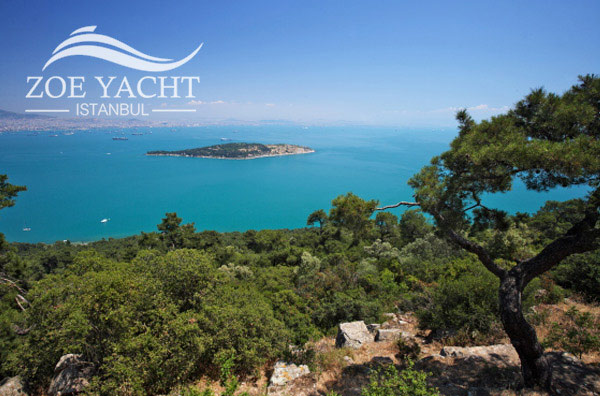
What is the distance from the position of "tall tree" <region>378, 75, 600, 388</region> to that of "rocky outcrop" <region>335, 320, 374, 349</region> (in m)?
3.42

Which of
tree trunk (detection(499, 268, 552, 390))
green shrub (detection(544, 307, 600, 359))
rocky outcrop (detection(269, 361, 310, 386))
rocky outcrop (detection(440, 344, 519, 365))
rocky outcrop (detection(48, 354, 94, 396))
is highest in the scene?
tree trunk (detection(499, 268, 552, 390))

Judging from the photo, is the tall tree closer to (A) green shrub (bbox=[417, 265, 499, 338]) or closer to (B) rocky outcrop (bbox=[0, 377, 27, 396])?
(A) green shrub (bbox=[417, 265, 499, 338])

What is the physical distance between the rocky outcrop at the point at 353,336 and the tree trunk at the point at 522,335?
3.39m

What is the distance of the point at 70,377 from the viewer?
534 cm

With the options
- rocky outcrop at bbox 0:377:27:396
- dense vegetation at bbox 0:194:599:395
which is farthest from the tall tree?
rocky outcrop at bbox 0:377:27:396

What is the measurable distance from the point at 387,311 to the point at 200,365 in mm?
6650

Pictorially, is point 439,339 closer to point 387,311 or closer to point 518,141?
point 387,311

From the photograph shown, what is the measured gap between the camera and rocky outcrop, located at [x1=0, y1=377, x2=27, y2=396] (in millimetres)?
5250

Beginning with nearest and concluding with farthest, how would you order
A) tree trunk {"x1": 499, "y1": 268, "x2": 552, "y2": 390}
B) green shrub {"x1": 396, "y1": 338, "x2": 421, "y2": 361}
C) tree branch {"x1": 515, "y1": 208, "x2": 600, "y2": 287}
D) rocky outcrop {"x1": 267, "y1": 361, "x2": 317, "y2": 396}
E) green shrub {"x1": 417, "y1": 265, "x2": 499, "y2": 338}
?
tree branch {"x1": 515, "y1": 208, "x2": 600, "y2": 287} < tree trunk {"x1": 499, "y1": 268, "x2": 552, "y2": 390} < rocky outcrop {"x1": 267, "y1": 361, "x2": 317, "y2": 396} < green shrub {"x1": 396, "y1": 338, "x2": 421, "y2": 361} < green shrub {"x1": 417, "y1": 265, "x2": 499, "y2": 338}

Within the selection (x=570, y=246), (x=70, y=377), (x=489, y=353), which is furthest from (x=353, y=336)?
(x=70, y=377)

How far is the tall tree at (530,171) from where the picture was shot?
3.09 meters

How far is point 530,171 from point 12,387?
10120 millimetres

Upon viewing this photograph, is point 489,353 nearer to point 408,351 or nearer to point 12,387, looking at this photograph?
point 408,351

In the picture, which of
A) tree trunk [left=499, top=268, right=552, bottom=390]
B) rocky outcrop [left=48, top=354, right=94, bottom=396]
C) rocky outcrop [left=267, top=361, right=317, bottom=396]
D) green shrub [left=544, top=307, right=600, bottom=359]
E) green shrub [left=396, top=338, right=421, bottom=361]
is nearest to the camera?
tree trunk [left=499, top=268, right=552, bottom=390]
